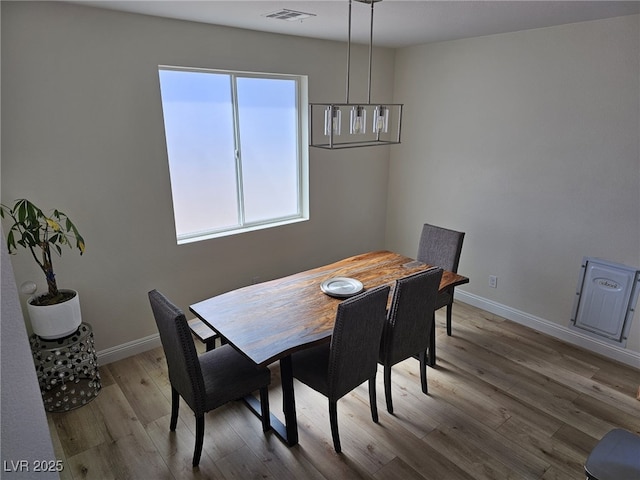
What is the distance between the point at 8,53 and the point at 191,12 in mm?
1121

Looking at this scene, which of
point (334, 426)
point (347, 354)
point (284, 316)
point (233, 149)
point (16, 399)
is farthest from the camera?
point (233, 149)

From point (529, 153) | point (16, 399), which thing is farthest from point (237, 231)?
point (16, 399)

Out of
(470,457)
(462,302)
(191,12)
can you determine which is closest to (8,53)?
(191,12)

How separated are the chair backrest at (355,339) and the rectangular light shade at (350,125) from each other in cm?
86

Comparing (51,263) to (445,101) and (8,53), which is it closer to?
(8,53)

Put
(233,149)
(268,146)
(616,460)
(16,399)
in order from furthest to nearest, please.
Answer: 1. (268,146)
2. (233,149)
3. (616,460)
4. (16,399)

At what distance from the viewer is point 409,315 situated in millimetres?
2557

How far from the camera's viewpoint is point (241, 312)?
2.55 m

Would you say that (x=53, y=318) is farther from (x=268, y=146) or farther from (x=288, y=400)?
(x=268, y=146)

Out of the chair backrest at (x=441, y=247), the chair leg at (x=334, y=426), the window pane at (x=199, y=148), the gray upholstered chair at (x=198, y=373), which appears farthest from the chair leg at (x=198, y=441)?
the chair backrest at (x=441, y=247)

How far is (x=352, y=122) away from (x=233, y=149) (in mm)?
1581

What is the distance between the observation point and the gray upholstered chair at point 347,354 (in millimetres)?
2162

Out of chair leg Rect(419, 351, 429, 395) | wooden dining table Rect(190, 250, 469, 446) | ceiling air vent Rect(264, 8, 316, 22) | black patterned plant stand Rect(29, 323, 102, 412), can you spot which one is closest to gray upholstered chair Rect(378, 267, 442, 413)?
chair leg Rect(419, 351, 429, 395)

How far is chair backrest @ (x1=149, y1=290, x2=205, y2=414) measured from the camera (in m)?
2.04
